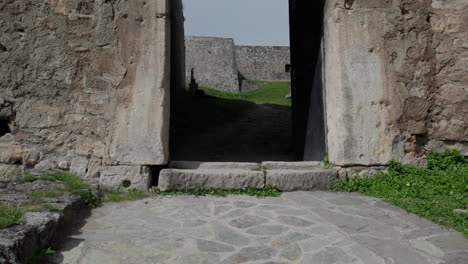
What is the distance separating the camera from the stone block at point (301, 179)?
4164mm

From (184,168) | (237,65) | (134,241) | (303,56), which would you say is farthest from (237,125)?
(237,65)

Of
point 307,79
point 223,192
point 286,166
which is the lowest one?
point 223,192

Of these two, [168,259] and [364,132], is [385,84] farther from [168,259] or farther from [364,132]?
[168,259]

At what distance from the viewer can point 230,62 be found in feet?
111

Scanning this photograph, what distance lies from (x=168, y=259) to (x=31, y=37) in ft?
9.84

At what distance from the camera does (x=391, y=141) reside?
4.43m

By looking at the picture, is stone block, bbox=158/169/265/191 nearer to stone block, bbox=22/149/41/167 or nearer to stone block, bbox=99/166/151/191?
stone block, bbox=99/166/151/191

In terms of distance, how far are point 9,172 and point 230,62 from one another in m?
30.7

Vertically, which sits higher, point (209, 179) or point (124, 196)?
point (209, 179)

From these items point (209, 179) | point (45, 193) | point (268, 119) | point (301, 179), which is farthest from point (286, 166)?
point (268, 119)

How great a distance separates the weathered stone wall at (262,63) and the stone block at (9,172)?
32.4 meters

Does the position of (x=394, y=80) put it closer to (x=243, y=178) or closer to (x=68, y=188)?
(x=243, y=178)

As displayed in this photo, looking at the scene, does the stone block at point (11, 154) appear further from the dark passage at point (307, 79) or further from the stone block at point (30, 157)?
the dark passage at point (307, 79)

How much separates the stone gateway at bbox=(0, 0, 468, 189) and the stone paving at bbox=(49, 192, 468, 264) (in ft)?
2.73
